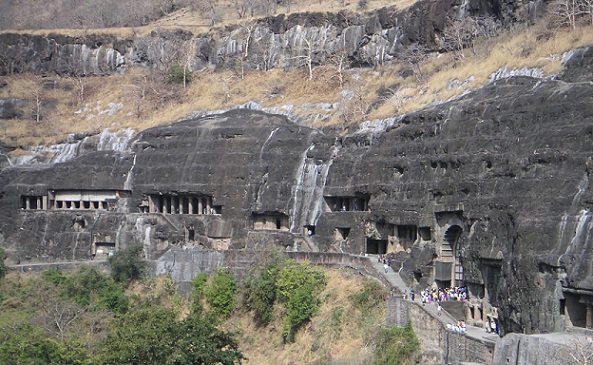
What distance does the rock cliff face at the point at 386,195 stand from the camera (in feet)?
134

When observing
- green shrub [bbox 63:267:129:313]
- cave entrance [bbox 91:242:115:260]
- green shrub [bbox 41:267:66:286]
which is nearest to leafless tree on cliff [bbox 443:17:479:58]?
cave entrance [bbox 91:242:115:260]

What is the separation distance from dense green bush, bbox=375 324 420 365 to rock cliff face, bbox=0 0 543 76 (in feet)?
99.1

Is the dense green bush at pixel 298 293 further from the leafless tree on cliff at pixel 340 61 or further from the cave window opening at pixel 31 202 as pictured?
the leafless tree on cliff at pixel 340 61

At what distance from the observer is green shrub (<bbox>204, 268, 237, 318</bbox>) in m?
55.7

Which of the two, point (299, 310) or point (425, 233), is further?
point (425, 233)

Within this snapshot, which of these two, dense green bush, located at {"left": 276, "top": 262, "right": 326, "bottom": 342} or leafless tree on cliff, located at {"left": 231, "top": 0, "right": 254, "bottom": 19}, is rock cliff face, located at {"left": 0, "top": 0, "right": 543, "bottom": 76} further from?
dense green bush, located at {"left": 276, "top": 262, "right": 326, "bottom": 342}

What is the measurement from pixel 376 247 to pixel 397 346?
13895mm

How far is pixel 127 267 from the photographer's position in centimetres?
6050

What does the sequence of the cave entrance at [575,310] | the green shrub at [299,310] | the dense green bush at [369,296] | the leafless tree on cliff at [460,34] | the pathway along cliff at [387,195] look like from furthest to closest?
the leafless tree on cliff at [460,34] < the green shrub at [299,310] < the dense green bush at [369,296] < the pathway along cliff at [387,195] < the cave entrance at [575,310]

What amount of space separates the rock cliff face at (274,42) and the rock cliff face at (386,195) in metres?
15.7

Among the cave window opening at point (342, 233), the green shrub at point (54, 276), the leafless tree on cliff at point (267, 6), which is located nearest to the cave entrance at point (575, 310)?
the cave window opening at point (342, 233)

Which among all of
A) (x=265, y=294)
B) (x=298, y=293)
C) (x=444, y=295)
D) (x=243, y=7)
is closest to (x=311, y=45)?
(x=243, y=7)

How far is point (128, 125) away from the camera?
261 feet

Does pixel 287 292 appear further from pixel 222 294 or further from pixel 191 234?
pixel 191 234
